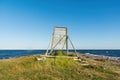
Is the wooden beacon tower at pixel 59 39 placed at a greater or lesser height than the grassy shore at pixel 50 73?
greater

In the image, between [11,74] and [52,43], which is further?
[52,43]

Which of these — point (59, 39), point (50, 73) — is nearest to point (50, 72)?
point (50, 73)

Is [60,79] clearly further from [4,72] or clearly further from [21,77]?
[4,72]

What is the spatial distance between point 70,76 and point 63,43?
586 centimetres

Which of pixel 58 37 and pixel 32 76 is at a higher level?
pixel 58 37

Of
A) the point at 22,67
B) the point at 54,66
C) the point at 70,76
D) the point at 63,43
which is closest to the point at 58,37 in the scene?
the point at 63,43

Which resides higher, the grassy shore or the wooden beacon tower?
the wooden beacon tower

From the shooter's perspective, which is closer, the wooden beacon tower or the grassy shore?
the grassy shore

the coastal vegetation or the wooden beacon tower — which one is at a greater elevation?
the wooden beacon tower

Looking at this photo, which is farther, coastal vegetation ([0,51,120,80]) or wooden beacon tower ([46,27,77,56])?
wooden beacon tower ([46,27,77,56])

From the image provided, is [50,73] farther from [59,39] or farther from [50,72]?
[59,39]

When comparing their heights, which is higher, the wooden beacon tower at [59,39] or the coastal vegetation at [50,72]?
→ the wooden beacon tower at [59,39]

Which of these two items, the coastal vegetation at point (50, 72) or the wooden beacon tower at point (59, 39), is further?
the wooden beacon tower at point (59, 39)

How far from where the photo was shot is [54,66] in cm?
1205
